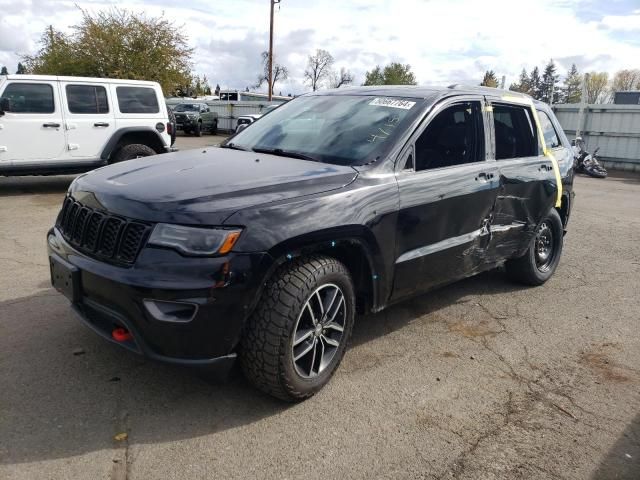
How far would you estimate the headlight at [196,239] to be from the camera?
262cm

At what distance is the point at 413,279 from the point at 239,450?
5.38ft

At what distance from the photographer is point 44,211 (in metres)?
8.00

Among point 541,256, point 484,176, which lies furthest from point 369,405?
point 541,256

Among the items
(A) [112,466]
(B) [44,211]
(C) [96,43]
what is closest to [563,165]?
(A) [112,466]

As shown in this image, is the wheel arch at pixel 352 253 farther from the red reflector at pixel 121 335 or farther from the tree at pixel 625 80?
the tree at pixel 625 80

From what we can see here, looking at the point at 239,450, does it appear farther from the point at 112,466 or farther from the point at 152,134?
the point at 152,134

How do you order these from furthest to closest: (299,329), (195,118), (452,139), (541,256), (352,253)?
(195,118)
(541,256)
(452,139)
(352,253)
(299,329)

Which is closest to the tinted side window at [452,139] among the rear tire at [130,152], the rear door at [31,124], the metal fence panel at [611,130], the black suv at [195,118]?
the rear tire at [130,152]

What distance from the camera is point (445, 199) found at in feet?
12.4

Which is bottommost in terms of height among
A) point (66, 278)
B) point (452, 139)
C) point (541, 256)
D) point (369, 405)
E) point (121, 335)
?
point (369, 405)

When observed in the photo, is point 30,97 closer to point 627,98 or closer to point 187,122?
point 187,122

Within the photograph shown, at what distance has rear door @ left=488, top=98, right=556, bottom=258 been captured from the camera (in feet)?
14.5

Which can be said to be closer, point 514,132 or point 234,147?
point 234,147

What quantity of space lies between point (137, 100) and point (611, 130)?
1616 centimetres
